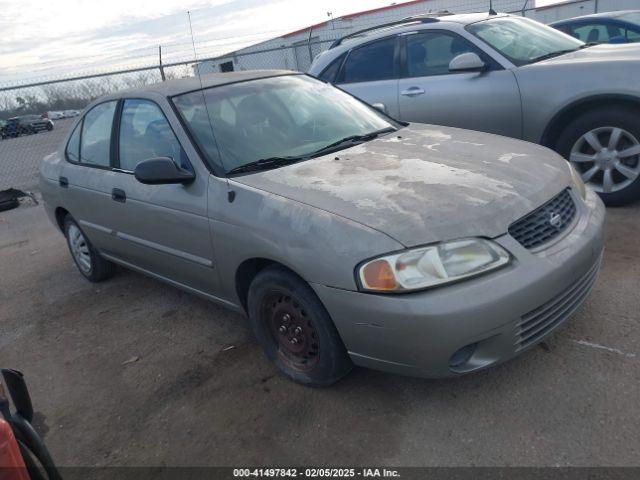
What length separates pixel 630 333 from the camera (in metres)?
3.03

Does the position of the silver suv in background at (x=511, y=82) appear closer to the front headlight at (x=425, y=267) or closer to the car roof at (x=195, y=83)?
the car roof at (x=195, y=83)

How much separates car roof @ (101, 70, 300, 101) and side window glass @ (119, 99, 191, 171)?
0.10 m

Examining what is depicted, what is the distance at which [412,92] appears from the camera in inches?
224

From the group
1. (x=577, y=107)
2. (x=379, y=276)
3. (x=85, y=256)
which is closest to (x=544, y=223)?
(x=379, y=276)

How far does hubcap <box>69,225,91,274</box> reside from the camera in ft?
16.5

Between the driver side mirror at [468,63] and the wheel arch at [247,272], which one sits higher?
the driver side mirror at [468,63]

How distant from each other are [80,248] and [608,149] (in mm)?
4702

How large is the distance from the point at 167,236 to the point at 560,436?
251cm

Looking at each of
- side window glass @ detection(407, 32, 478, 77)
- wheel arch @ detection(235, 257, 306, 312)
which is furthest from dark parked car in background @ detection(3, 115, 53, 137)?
wheel arch @ detection(235, 257, 306, 312)

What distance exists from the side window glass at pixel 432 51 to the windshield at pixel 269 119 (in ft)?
5.80

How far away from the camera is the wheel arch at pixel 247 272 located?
2993 millimetres

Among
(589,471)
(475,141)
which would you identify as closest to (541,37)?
(475,141)

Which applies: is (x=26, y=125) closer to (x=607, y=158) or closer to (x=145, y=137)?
(x=145, y=137)

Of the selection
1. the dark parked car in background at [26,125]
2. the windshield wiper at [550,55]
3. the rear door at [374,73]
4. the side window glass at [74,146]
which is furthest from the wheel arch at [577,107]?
the dark parked car in background at [26,125]
